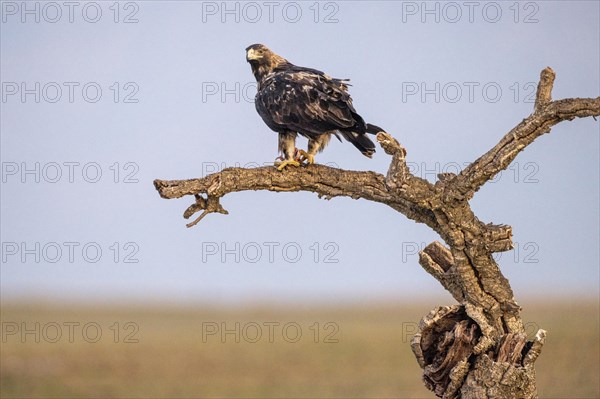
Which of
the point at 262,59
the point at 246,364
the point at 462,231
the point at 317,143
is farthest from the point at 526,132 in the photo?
the point at 246,364

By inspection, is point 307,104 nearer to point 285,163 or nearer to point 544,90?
point 285,163

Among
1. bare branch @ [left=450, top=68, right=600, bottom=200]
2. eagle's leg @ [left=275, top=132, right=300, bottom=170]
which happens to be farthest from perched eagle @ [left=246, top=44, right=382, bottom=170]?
bare branch @ [left=450, top=68, right=600, bottom=200]

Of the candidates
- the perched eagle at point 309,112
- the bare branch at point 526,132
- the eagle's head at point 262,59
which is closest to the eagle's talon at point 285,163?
the perched eagle at point 309,112

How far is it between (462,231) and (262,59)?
13.0 ft

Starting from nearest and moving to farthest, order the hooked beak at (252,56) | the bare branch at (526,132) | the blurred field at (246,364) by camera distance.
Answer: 1. the bare branch at (526,132)
2. the hooked beak at (252,56)
3. the blurred field at (246,364)

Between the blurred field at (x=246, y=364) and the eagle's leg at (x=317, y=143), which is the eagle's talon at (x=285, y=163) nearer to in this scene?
the eagle's leg at (x=317, y=143)

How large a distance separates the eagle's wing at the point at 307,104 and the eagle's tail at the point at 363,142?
0.38ft

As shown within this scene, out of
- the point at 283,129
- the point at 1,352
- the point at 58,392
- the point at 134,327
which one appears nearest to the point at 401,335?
the point at 134,327

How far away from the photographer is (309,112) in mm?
11430

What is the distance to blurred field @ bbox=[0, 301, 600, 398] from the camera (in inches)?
1046

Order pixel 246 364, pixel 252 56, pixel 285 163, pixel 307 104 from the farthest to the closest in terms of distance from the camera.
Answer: pixel 246 364 → pixel 252 56 → pixel 307 104 → pixel 285 163

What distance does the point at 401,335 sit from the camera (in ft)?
145

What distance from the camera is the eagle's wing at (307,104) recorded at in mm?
11336

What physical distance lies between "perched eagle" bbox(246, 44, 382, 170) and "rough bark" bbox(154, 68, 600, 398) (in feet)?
2.23
